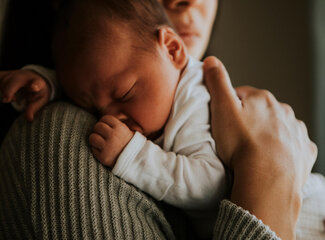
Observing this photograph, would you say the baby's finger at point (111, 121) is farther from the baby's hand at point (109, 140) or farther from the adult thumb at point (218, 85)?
the adult thumb at point (218, 85)

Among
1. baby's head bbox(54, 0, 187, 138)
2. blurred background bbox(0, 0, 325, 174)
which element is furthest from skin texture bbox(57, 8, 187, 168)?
blurred background bbox(0, 0, 325, 174)

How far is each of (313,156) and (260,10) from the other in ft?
Result: 3.42

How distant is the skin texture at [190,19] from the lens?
4.05ft

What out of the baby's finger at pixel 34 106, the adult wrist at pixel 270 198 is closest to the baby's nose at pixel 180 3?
the baby's finger at pixel 34 106

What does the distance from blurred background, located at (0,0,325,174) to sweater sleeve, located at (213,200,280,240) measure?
115 cm

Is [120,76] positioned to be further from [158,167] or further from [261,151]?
[261,151]

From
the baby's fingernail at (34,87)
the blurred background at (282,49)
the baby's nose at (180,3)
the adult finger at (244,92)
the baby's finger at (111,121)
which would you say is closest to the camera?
the baby's finger at (111,121)

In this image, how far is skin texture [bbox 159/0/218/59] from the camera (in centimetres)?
123

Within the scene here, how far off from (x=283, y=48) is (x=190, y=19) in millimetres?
780

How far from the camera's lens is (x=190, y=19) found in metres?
1.24

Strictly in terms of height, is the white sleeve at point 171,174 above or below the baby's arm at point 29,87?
below

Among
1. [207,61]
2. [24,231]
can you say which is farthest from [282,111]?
[24,231]

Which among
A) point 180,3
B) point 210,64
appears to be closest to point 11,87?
A: point 210,64

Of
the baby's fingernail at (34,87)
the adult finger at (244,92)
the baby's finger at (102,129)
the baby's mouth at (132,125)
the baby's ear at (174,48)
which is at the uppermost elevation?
the baby's ear at (174,48)
